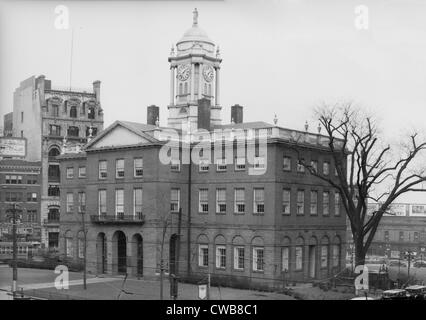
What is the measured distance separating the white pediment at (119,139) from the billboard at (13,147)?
19.1 metres

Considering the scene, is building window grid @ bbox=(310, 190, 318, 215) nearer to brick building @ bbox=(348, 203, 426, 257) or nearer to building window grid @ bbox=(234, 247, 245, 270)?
building window grid @ bbox=(234, 247, 245, 270)

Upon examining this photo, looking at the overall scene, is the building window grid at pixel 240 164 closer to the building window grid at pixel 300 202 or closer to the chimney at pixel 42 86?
the building window grid at pixel 300 202

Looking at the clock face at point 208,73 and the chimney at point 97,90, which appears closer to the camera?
the clock face at point 208,73

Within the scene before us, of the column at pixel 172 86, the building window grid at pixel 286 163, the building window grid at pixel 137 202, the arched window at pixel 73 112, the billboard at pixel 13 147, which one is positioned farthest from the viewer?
the arched window at pixel 73 112

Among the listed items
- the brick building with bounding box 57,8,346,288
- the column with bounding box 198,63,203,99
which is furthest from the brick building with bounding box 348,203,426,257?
the column with bounding box 198,63,203,99

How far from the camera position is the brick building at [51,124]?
211 ft

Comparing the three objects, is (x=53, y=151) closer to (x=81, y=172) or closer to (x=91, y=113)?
(x=91, y=113)

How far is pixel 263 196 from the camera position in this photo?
3941 centimetres

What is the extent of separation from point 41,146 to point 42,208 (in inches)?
239

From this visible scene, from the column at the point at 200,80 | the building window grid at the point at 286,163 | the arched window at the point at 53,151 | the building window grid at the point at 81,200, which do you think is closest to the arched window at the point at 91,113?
the arched window at the point at 53,151

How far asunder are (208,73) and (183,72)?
76.3 inches

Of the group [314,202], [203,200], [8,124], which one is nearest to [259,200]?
[203,200]

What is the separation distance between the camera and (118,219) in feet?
142

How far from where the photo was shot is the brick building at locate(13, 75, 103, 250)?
6438 cm
